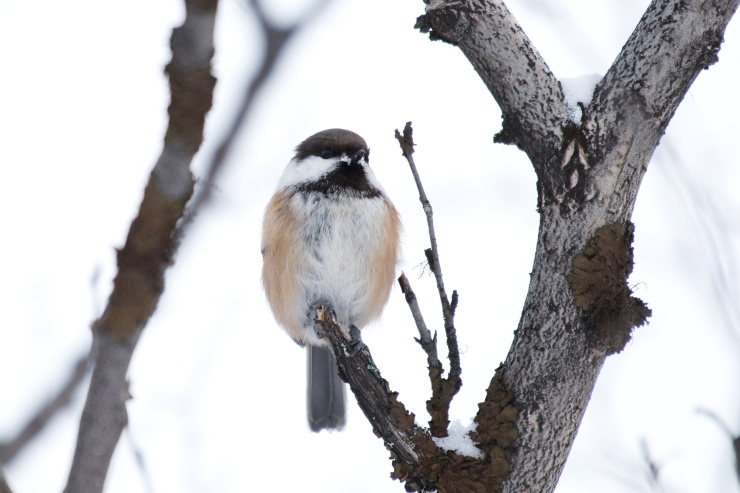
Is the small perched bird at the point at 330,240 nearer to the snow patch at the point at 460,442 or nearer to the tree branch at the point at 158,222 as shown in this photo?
the snow patch at the point at 460,442

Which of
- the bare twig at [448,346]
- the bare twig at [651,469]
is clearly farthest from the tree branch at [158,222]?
the bare twig at [651,469]

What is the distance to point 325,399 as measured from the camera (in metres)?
5.08

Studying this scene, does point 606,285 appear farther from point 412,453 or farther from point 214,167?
point 214,167

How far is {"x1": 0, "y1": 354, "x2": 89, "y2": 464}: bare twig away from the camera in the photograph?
147 centimetres

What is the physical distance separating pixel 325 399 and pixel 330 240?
1212 mm

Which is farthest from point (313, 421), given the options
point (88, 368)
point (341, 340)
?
point (88, 368)

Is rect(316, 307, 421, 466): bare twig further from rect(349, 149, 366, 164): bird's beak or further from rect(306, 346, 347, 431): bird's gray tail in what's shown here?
rect(306, 346, 347, 431): bird's gray tail

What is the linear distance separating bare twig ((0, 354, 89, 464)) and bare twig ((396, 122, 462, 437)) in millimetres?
1339

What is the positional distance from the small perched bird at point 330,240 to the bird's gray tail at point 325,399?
38 cm

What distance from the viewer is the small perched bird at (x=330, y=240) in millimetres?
4406

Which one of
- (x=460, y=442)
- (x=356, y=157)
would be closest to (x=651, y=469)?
(x=460, y=442)

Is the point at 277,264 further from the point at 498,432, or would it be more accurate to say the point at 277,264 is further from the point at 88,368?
the point at 88,368

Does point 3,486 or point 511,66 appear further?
point 511,66

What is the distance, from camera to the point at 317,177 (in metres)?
4.61
